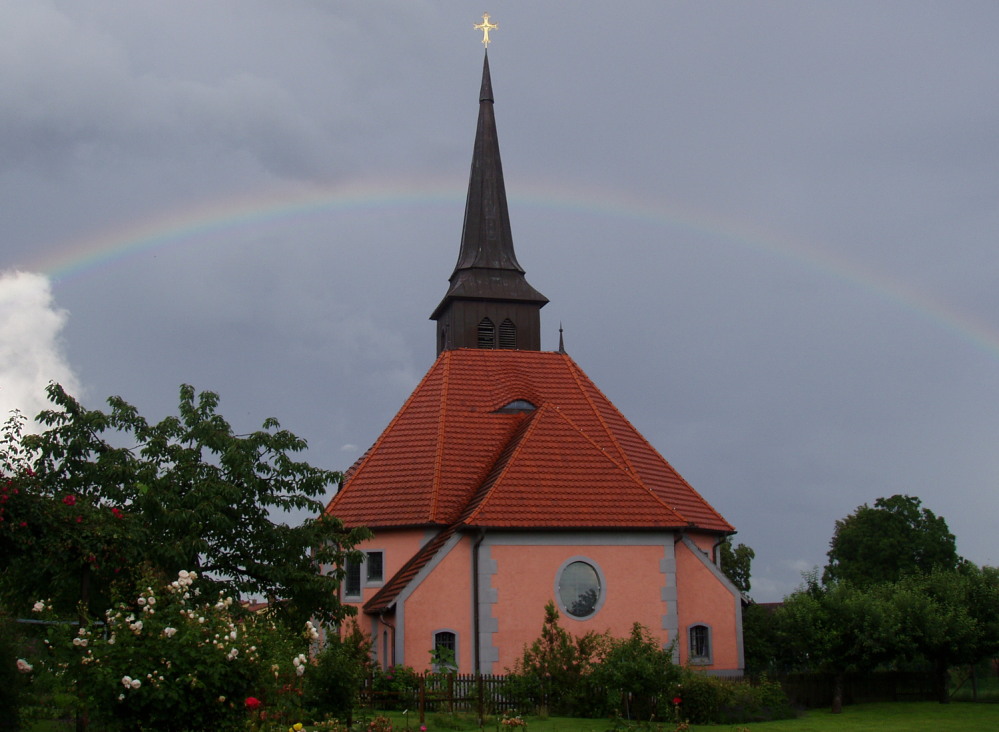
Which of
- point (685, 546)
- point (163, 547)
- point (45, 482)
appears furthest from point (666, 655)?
point (45, 482)

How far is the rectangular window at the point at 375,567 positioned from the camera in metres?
29.3


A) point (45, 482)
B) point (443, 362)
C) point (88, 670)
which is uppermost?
point (443, 362)

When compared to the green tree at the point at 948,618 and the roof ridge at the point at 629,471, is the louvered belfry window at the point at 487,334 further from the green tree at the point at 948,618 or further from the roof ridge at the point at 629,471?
the green tree at the point at 948,618

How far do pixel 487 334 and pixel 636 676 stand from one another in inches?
696

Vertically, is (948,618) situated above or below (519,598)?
below

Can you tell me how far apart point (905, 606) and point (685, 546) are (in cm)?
634

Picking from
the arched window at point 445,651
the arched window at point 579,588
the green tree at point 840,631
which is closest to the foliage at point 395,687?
the arched window at point 445,651

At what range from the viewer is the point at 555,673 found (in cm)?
2316

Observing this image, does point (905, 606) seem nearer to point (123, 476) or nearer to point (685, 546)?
point (685, 546)

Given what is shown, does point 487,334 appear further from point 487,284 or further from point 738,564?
point 738,564

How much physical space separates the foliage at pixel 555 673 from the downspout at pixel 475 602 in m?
1.87

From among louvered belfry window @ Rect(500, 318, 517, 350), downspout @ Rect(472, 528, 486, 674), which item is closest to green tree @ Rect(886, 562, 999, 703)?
downspout @ Rect(472, 528, 486, 674)

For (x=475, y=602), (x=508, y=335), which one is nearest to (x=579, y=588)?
(x=475, y=602)

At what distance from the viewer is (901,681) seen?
3084 cm
